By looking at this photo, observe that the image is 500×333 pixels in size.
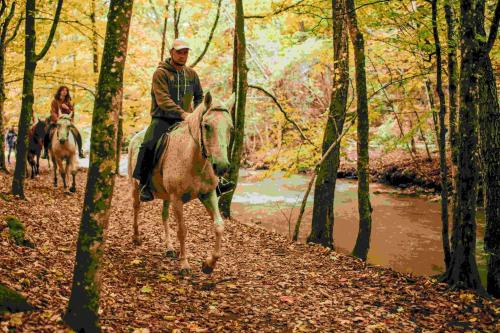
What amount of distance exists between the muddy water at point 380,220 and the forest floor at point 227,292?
3.77 m

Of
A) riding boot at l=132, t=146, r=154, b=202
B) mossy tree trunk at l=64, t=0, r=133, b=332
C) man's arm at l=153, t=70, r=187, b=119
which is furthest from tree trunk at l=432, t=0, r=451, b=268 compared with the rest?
mossy tree trunk at l=64, t=0, r=133, b=332

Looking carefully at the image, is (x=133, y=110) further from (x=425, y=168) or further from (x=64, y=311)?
(x=64, y=311)

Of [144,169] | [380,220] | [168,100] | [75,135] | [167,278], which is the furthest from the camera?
[380,220]

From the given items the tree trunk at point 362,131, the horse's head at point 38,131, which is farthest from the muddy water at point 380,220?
the horse's head at point 38,131

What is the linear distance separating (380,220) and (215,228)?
12354 millimetres

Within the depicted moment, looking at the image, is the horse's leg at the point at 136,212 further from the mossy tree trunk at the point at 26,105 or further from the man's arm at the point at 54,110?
the man's arm at the point at 54,110

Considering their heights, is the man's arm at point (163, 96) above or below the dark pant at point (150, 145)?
above

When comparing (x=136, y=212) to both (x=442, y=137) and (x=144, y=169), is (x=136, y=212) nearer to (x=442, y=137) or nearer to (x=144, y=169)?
(x=144, y=169)

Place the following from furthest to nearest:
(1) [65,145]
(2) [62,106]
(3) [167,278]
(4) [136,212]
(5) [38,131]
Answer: (5) [38,131] < (2) [62,106] < (1) [65,145] < (4) [136,212] < (3) [167,278]

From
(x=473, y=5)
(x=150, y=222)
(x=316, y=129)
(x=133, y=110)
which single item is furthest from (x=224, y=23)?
(x=473, y=5)

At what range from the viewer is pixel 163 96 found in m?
7.15

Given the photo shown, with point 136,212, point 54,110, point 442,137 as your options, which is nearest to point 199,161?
point 136,212

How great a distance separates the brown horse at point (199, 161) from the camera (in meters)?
5.98

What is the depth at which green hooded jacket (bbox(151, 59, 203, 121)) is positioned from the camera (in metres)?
7.16
